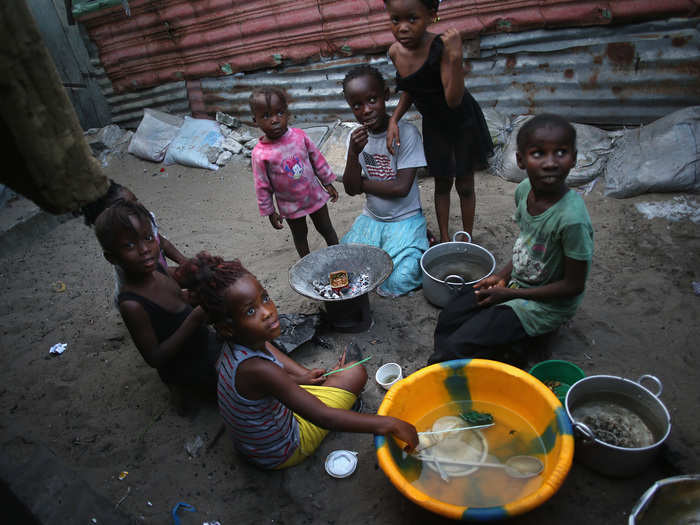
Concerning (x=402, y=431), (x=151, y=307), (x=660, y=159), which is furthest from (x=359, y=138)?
(x=660, y=159)

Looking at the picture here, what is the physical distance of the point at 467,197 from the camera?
3346 mm

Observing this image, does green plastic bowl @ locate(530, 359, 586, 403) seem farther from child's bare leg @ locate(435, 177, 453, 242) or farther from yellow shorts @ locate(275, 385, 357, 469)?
child's bare leg @ locate(435, 177, 453, 242)

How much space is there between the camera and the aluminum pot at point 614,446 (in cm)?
176

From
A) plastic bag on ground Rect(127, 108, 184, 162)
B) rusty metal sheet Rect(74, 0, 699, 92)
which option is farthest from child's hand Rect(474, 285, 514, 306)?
plastic bag on ground Rect(127, 108, 184, 162)

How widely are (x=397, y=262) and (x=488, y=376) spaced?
4.45ft

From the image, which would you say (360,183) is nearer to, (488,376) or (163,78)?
(488,376)

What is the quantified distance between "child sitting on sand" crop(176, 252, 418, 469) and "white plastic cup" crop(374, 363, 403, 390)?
2.13 ft

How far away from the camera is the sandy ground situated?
200 centimetres

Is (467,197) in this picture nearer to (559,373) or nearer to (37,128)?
(559,373)

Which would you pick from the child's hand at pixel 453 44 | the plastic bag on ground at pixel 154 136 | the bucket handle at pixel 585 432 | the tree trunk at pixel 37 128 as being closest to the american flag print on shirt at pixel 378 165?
the child's hand at pixel 453 44

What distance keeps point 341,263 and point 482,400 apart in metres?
1.33

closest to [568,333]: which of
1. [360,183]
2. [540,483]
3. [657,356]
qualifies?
[657,356]

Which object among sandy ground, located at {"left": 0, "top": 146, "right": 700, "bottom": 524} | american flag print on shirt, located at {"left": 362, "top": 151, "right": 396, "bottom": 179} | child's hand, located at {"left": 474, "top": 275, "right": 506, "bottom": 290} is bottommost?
sandy ground, located at {"left": 0, "top": 146, "right": 700, "bottom": 524}

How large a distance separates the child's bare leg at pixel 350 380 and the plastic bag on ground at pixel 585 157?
8.93 ft
